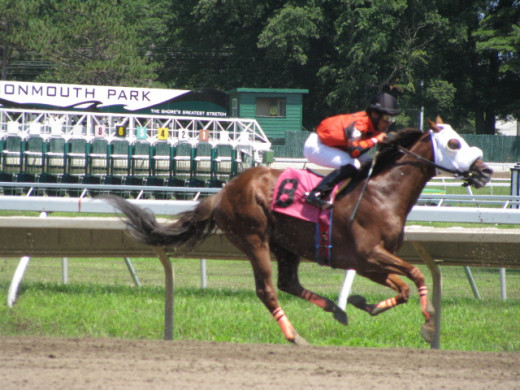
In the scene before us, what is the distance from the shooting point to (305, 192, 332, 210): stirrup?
16.3 feet

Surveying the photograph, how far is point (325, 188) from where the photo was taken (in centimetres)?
498

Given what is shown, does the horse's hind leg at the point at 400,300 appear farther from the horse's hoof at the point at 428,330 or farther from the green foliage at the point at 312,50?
the green foliage at the point at 312,50

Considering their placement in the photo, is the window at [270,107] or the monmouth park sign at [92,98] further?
the window at [270,107]

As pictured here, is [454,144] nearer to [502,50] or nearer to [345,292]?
[345,292]

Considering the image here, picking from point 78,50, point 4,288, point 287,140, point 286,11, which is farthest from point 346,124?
point 78,50

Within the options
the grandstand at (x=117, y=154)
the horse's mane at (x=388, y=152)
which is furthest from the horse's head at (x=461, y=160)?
the grandstand at (x=117, y=154)

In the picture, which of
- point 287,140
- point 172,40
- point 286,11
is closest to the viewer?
point 287,140

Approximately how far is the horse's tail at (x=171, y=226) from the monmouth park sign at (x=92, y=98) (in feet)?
73.2

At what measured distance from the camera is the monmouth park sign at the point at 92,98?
26.6m

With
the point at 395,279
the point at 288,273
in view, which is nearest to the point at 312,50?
the point at 288,273

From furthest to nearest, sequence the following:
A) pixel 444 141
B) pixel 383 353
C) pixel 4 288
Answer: pixel 4 288 → pixel 444 141 → pixel 383 353

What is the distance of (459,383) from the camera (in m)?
3.84

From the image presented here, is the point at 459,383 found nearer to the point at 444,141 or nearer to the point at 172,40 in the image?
the point at 444,141

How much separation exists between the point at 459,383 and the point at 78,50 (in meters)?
37.4
